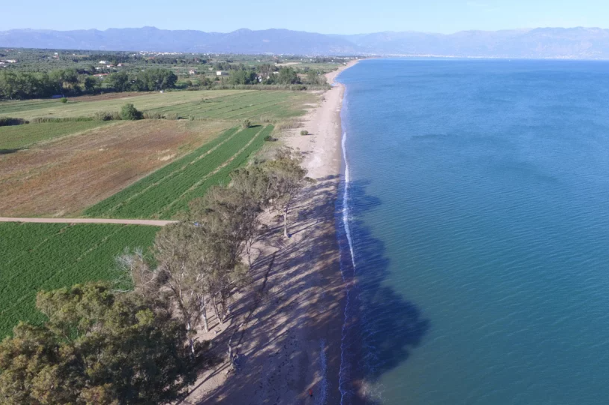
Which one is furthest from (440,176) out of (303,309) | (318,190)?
(303,309)

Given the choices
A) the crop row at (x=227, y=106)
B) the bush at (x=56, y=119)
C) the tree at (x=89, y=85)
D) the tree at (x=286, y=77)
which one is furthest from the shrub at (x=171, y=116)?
the tree at (x=286, y=77)

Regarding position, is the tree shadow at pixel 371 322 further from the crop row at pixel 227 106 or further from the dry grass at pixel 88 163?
the crop row at pixel 227 106

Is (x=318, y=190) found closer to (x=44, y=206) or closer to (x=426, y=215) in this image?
(x=426, y=215)

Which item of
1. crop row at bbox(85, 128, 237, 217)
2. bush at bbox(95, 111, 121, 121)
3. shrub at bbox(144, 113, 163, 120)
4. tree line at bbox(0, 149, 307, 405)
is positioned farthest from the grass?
tree line at bbox(0, 149, 307, 405)

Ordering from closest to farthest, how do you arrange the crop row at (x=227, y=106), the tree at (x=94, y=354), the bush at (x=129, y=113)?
the tree at (x=94, y=354)
the bush at (x=129, y=113)
the crop row at (x=227, y=106)

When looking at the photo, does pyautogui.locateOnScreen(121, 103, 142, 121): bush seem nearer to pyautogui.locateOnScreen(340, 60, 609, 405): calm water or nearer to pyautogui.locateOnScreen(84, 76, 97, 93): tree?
pyautogui.locateOnScreen(84, 76, 97, 93): tree

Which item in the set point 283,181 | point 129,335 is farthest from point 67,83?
point 129,335

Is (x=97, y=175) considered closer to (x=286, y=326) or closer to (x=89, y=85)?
(x=286, y=326)
